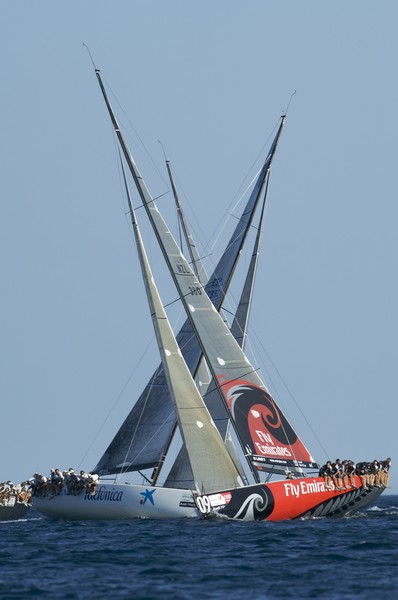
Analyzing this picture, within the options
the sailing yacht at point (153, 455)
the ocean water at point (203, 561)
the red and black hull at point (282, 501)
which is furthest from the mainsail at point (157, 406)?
the red and black hull at point (282, 501)

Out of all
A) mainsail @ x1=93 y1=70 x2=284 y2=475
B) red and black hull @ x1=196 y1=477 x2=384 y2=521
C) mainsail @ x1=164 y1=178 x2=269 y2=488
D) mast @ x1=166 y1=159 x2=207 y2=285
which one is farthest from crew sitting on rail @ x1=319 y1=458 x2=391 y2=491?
mast @ x1=166 y1=159 x2=207 y2=285

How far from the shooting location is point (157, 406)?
39.3 meters

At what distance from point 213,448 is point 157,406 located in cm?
592

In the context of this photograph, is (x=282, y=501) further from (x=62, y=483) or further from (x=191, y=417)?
(x=62, y=483)

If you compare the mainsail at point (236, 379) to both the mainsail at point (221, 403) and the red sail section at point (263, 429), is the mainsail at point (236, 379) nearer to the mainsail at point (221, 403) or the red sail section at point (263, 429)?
the red sail section at point (263, 429)

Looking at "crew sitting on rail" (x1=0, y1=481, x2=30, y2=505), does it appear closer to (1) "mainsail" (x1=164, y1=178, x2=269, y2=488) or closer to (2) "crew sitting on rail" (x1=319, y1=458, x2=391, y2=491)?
(1) "mainsail" (x1=164, y1=178, x2=269, y2=488)

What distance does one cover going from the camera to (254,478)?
34625 mm

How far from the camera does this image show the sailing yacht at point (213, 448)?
3303cm

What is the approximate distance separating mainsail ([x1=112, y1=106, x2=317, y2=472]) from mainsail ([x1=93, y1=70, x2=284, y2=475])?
1825mm

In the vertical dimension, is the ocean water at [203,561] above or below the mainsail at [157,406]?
below

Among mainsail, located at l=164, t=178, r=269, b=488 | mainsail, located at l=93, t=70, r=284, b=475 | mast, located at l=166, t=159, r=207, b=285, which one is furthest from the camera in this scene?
mast, located at l=166, t=159, r=207, b=285

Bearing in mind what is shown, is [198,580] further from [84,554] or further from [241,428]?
[241,428]

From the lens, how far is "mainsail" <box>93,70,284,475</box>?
125 ft

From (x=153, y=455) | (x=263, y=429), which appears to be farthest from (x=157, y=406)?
(x=263, y=429)
